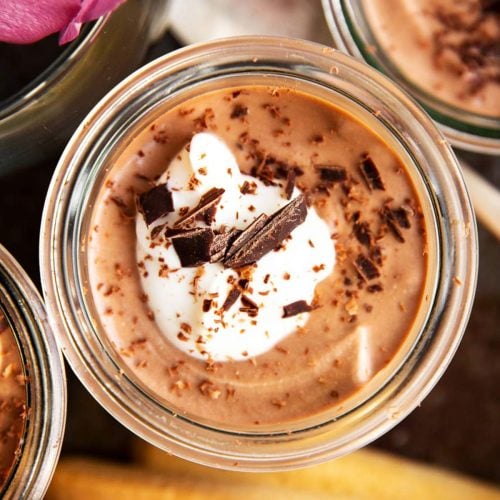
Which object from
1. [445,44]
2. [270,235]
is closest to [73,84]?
[270,235]

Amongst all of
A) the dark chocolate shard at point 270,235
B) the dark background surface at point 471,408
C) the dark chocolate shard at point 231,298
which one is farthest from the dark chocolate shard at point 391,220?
the dark background surface at point 471,408

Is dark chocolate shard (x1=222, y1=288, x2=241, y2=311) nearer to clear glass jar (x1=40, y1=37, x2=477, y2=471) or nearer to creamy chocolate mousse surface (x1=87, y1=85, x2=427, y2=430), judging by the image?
creamy chocolate mousse surface (x1=87, y1=85, x2=427, y2=430)

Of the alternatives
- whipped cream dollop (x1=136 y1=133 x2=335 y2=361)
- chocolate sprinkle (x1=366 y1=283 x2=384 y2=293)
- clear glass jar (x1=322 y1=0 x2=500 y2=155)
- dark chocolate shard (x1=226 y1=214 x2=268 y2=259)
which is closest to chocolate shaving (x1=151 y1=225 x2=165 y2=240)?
whipped cream dollop (x1=136 y1=133 x2=335 y2=361)

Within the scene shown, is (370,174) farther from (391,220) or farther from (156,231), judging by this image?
(156,231)

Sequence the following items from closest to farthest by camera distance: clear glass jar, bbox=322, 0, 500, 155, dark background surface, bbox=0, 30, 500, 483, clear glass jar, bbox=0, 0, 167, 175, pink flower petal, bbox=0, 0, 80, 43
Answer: pink flower petal, bbox=0, 0, 80, 43, clear glass jar, bbox=0, 0, 167, 175, clear glass jar, bbox=322, 0, 500, 155, dark background surface, bbox=0, 30, 500, 483

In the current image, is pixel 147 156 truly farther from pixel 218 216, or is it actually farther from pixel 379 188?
pixel 379 188

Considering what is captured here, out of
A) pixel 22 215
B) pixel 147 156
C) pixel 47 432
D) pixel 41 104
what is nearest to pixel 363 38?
pixel 147 156
